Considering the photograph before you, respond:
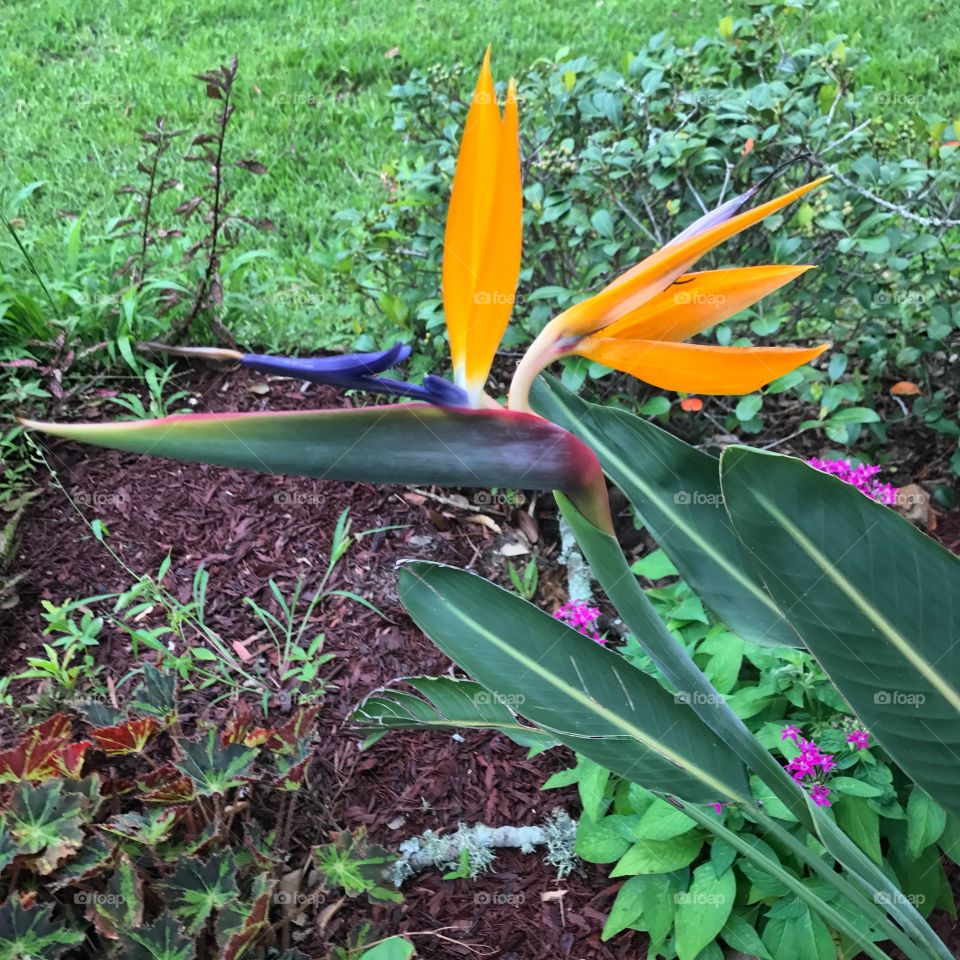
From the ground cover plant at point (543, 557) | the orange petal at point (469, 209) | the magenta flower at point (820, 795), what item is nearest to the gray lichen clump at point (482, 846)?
the ground cover plant at point (543, 557)

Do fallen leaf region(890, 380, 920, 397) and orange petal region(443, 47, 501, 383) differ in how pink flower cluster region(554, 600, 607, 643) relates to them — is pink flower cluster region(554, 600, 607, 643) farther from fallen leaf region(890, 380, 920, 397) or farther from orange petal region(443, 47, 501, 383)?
fallen leaf region(890, 380, 920, 397)

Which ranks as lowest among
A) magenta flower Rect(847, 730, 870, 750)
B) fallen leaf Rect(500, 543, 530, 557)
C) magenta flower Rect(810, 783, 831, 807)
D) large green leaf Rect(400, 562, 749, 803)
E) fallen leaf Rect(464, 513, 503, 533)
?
fallen leaf Rect(500, 543, 530, 557)

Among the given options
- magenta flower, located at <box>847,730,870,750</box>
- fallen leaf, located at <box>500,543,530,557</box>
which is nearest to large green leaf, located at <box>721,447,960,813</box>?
magenta flower, located at <box>847,730,870,750</box>

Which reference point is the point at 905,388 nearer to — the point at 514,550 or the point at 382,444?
the point at 514,550

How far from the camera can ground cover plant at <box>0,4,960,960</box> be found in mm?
769

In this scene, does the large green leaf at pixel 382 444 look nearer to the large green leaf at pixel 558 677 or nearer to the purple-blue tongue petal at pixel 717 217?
the purple-blue tongue petal at pixel 717 217

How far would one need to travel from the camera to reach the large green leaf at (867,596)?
860mm

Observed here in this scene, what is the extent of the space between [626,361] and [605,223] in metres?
1.32

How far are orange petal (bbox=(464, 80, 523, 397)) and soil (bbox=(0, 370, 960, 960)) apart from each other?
114 cm

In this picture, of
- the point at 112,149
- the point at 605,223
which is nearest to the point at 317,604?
the point at 605,223

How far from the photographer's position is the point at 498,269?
0.74 metres

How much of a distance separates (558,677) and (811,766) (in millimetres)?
493

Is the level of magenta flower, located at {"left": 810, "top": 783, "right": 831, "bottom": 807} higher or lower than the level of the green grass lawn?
lower

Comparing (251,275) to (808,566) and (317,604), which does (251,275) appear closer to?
(317,604)
